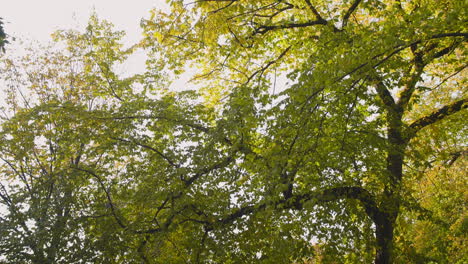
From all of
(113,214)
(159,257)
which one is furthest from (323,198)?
(113,214)

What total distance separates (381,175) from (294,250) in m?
2.09

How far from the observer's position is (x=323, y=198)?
5875mm

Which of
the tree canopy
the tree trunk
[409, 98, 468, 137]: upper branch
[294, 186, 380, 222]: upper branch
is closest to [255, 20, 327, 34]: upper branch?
the tree canopy

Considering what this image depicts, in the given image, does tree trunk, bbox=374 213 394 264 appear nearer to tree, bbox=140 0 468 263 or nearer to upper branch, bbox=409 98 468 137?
tree, bbox=140 0 468 263

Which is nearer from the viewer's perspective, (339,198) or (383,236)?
(339,198)

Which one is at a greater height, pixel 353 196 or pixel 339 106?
pixel 339 106

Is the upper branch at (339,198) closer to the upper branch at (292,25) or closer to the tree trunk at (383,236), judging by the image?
the tree trunk at (383,236)

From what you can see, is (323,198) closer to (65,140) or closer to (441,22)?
(441,22)

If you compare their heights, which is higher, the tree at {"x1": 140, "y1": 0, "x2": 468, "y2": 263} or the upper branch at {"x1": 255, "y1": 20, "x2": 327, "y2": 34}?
the upper branch at {"x1": 255, "y1": 20, "x2": 327, "y2": 34}

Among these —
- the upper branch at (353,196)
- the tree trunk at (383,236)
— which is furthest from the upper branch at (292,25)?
the tree trunk at (383,236)

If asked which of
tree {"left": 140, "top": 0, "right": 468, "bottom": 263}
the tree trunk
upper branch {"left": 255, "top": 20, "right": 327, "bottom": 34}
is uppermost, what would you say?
upper branch {"left": 255, "top": 20, "right": 327, "bottom": 34}

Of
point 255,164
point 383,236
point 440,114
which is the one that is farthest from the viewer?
point 440,114

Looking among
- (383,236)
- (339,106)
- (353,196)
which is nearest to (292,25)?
(339,106)

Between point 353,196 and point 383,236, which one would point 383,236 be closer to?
point 383,236
